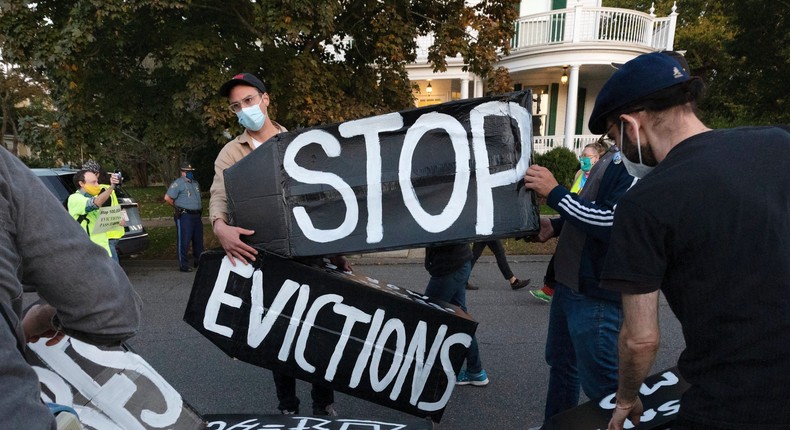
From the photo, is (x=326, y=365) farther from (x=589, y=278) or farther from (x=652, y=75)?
(x=652, y=75)

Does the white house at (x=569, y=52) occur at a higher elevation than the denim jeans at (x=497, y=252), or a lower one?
higher

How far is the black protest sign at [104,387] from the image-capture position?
1.61 m

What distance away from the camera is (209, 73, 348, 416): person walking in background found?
2.21m

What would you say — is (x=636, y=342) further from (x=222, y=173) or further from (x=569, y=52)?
(x=569, y=52)

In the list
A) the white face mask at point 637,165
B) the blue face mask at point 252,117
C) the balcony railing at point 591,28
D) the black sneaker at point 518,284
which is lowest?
the black sneaker at point 518,284

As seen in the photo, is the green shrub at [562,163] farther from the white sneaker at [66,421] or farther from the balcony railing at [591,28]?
the white sneaker at [66,421]

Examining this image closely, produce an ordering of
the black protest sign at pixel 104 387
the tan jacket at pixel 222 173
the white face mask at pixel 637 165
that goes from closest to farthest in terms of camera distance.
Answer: the white face mask at pixel 637 165 < the black protest sign at pixel 104 387 < the tan jacket at pixel 222 173

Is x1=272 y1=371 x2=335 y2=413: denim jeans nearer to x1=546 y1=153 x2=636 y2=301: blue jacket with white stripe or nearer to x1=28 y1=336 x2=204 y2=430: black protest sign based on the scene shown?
x1=28 y1=336 x2=204 y2=430: black protest sign

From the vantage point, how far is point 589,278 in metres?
2.12

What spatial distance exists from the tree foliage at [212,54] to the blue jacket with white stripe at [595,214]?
513cm

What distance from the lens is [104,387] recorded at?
167 cm

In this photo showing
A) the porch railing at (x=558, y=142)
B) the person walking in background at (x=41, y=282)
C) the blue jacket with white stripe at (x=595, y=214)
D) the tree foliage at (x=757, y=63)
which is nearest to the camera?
the person walking in background at (x=41, y=282)

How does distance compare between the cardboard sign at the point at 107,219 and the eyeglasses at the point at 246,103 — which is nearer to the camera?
the eyeglasses at the point at 246,103

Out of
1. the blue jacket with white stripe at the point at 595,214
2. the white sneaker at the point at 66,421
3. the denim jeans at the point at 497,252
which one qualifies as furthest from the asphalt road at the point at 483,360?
the white sneaker at the point at 66,421
